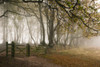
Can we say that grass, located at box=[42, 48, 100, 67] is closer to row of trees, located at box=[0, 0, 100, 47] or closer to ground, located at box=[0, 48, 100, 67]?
ground, located at box=[0, 48, 100, 67]

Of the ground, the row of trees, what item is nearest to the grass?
the ground

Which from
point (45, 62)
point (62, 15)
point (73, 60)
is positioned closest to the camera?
point (45, 62)

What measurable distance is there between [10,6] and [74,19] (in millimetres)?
25621

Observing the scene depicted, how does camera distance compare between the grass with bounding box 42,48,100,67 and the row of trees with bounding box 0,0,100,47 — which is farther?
the grass with bounding box 42,48,100,67

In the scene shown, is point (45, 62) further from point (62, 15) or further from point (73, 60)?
point (62, 15)

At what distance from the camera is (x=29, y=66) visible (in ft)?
30.7

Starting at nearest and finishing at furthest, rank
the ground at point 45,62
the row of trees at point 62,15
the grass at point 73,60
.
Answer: the row of trees at point 62,15 → the ground at point 45,62 → the grass at point 73,60

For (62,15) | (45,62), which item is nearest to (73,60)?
(45,62)

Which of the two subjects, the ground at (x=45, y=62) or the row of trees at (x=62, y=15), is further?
the ground at (x=45, y=62)

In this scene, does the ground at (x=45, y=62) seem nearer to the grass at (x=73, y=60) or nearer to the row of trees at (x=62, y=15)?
the grass at (x=73, y=60)

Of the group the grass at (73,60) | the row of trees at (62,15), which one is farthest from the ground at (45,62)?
the row of trees at (62,15)

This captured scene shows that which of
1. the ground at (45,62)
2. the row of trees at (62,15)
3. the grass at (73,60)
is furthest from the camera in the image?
the grass at (73,60)

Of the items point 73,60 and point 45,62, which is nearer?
point 45,62

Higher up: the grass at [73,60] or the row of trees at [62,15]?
the row of trees at [62,15]
